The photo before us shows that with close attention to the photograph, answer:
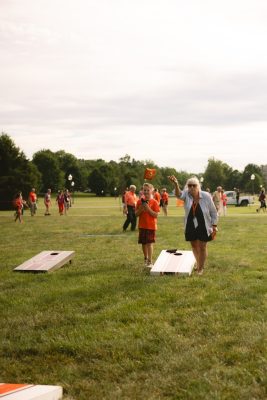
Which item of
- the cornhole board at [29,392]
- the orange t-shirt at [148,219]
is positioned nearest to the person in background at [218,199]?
the orange t-shirt at [148,219]

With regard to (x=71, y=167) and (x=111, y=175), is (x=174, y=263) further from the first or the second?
(x=71, y=167)

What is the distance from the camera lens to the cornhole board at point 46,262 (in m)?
9.68

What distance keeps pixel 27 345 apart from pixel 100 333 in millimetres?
851

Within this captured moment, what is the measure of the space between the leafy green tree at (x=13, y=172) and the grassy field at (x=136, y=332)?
46786 millimetres

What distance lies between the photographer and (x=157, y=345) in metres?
5.06

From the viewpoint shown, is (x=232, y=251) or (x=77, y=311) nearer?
(x=77, y=311)

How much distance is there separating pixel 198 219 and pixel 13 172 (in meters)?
50.0

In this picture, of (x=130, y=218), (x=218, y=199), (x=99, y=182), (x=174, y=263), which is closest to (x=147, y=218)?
(x=174, y=263)

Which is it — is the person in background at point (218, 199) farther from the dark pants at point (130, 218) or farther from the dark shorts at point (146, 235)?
the dark shorts at point (146, 235)

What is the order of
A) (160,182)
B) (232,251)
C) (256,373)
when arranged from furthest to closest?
(160,182) → (232,251) → (256,373)

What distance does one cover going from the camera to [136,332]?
5488 millimetres

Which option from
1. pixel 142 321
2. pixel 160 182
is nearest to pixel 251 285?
pixel 142 321

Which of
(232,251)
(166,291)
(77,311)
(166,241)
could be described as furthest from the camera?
(166,241)

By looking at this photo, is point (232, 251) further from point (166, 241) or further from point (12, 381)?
point (12, 381)
